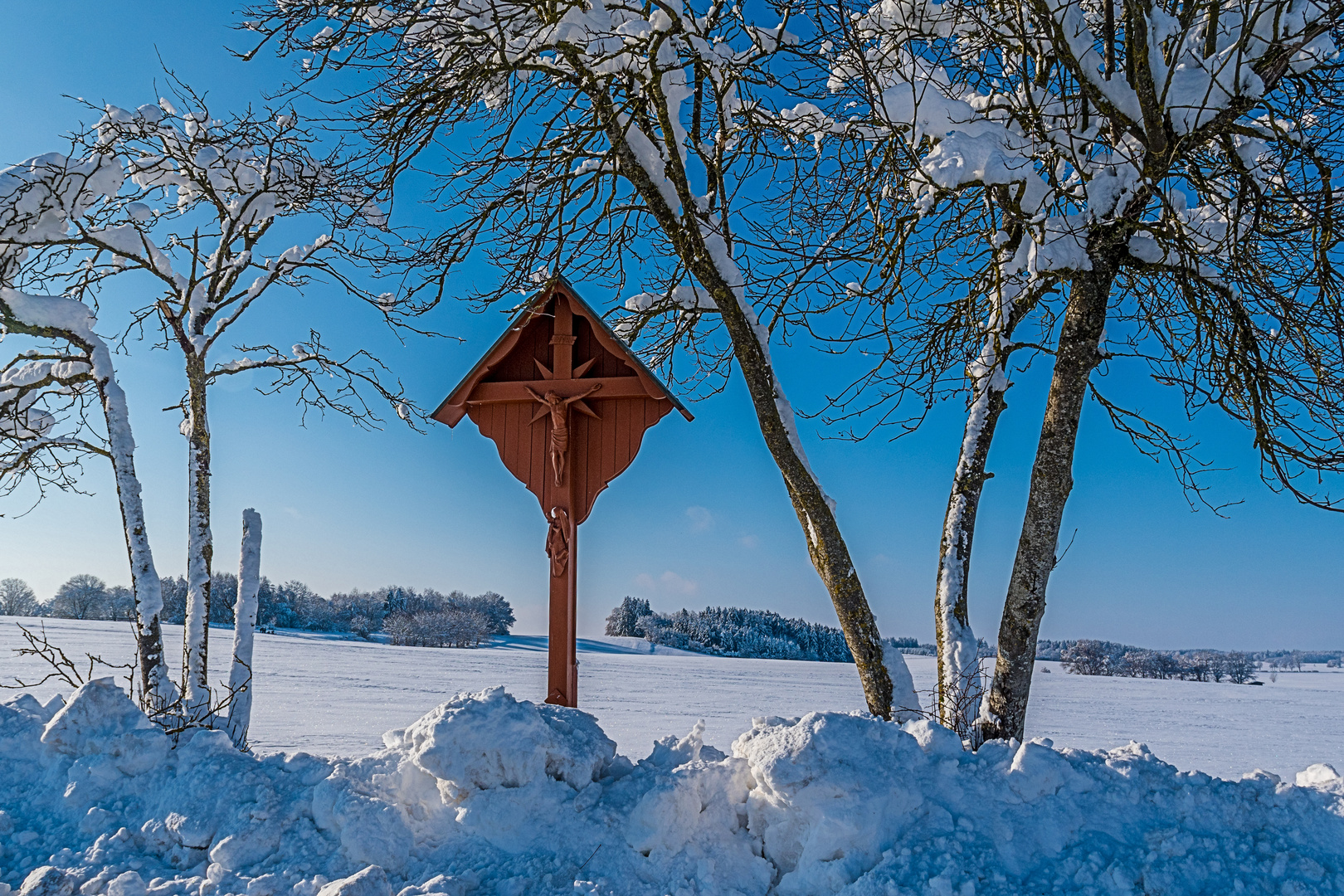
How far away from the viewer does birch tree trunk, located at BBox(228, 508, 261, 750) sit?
5.77 metres

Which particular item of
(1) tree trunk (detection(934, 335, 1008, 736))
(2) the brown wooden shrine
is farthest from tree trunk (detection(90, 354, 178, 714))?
(1) tree trunk (detection(934, 335, 1008, 736))

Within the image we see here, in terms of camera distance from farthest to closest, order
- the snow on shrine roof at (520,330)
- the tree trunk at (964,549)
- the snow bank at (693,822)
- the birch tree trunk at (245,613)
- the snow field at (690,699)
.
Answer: the snow field at (690,699) → the birch tree trunk at (245,613) → the tree trunk at (964,549) → the snow on shrine roof at (520,330) → the snow bank at (693,822)

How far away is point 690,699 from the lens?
1284cm

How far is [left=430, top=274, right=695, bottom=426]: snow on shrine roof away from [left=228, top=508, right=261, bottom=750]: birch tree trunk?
2482 mm

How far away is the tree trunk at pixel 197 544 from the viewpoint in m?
5.98

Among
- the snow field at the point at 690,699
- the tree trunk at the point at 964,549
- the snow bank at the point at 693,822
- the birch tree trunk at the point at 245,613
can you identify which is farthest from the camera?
the snow field at the point at 690,699

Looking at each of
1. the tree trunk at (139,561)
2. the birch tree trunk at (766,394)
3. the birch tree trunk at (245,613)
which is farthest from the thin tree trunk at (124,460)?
the birch tree trunk at (766,394)

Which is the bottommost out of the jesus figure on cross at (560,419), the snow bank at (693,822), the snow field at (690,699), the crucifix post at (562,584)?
the snow field at (690,699)

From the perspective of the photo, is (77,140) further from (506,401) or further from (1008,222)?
(1008,222)

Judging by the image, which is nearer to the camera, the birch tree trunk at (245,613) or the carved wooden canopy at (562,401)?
the carved wooden canopy at (562,401)

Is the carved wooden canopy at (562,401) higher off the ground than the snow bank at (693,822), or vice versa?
the carved wooden canopy at (562,401)

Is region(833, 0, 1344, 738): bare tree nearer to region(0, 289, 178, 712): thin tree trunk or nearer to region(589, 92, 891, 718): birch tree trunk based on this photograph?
Answer: region(589, 92, 891, 718): birch tree trunk

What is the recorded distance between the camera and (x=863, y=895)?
2318 mm

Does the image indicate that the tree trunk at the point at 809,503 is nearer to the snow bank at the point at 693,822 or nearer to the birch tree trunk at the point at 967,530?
the birch tree trunk at the point at 967,530
